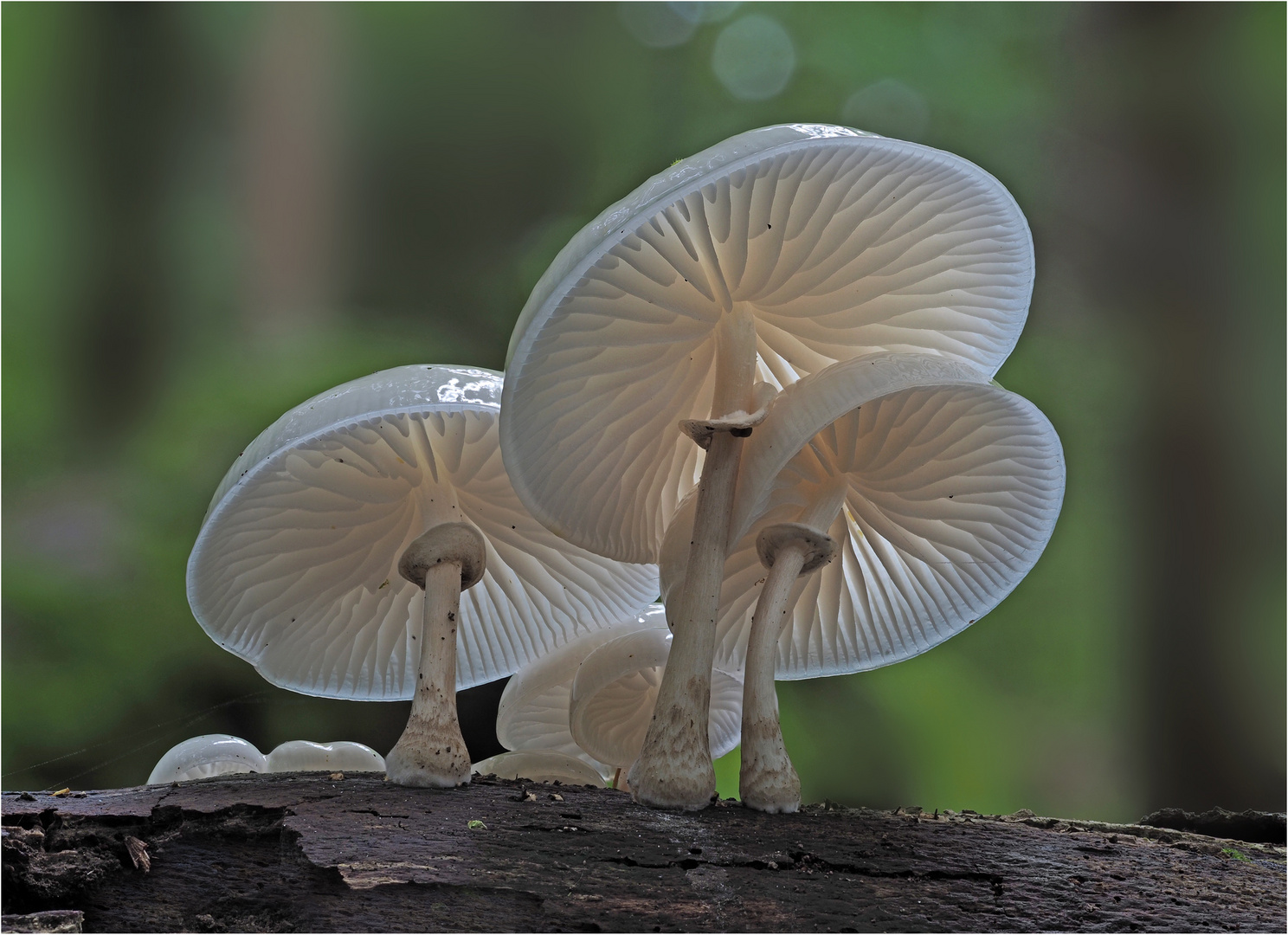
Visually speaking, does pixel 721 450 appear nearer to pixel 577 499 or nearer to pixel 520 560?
pixel 577 499

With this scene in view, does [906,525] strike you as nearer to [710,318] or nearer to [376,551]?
[710,318]

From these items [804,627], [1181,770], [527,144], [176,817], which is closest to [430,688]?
[176,817]

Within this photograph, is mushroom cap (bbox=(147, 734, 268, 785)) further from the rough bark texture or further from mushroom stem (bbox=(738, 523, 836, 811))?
mushroom stem (bbox=(738, 523, 836, 811))

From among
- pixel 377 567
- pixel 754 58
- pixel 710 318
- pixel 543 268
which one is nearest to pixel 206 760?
pixel 377 567

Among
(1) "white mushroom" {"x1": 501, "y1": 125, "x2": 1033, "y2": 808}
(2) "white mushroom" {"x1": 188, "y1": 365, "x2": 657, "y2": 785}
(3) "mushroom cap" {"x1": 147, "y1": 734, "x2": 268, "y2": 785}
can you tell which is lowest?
(3) "mushroom cap" {"x1": 147, "y1": 734, "x2": 268, "y2": 785}

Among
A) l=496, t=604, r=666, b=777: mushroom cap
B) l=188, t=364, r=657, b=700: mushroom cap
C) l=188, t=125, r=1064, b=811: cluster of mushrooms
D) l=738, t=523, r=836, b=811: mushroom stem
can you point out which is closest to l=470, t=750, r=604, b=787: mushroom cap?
l=188, t=125, r=1064, b=811: cluster of mushrooms
